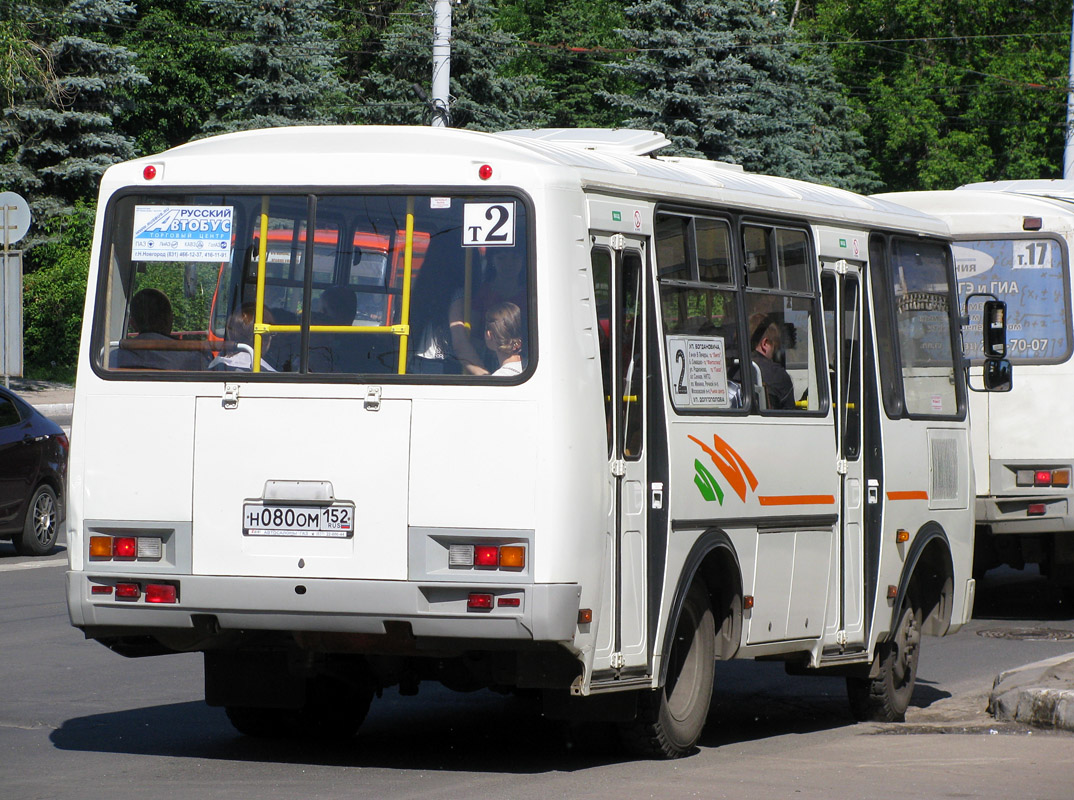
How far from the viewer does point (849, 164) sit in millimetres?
52156

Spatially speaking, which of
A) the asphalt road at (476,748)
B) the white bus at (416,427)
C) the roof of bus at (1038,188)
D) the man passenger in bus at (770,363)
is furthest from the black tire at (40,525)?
the man passenger in bus at (770,363)

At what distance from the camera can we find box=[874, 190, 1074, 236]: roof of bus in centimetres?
1502

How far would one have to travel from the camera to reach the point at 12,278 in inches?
920

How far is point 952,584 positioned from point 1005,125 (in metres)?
54.9

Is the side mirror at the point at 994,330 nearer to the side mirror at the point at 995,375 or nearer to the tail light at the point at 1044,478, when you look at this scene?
the side mirror at the point at 995,375

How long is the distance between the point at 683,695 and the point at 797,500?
1.23 m

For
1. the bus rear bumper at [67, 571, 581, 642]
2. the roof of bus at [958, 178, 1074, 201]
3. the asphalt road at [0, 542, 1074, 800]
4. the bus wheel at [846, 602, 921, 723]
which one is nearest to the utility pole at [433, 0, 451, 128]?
the roof of bus at [958, 178, 1074, 201]

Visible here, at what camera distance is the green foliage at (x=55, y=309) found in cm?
3644

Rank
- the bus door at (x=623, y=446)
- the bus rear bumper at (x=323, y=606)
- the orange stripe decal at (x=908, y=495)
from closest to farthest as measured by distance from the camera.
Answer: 1. the bus rear bumper at (x=323, y=606)
2. the bus door at (x=623, y=446)
3. the orange stripe decal at (x=908, y=495)

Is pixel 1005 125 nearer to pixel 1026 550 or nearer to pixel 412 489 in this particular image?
pixel 1026 550

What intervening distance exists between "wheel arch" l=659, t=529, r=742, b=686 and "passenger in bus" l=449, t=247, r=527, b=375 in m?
1.50

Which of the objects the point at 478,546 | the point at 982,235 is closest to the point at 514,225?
the point at 478,546

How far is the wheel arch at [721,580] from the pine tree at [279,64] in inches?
1213

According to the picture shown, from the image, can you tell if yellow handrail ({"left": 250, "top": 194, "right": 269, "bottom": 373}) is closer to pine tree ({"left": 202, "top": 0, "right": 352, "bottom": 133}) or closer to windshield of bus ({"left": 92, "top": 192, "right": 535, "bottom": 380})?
windshield of bus ({"left": 92, "top": 192, "right": 535, "bottom": 380})
